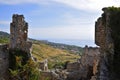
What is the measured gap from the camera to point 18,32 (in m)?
46.8

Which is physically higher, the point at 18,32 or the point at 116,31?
the point at 18,32

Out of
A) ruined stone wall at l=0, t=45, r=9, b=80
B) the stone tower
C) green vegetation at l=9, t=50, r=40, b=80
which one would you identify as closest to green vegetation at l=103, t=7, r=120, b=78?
green vegetation at l=9, t=50, r=40, b=80

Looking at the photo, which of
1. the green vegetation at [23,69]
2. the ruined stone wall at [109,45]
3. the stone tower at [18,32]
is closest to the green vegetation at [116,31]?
the ruined stone wall at [109,45]

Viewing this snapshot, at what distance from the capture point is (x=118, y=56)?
26562mm

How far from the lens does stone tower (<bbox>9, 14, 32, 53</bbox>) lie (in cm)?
4641

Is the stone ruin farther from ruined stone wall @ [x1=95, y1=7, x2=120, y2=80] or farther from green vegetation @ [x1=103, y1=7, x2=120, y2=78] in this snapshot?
green vegetation @ [x1=103, y1=7, x2=120, y2=78]

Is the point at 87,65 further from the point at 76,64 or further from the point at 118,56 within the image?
the point at 118,56

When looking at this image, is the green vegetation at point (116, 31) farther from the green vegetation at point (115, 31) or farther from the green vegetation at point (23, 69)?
the green vegetation at point (23, 69)

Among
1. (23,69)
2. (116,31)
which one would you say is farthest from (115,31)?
(23,69)

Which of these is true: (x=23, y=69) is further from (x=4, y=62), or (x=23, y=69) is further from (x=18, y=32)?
(x=18, y=32)

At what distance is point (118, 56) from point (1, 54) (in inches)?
818

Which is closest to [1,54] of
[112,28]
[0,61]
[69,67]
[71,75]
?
[0,61]

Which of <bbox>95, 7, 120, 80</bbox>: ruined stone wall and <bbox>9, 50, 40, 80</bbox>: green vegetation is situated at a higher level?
<bbox>95, 7, 120, 80</bbox>: ruined stone wall

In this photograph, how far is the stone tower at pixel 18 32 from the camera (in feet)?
152
